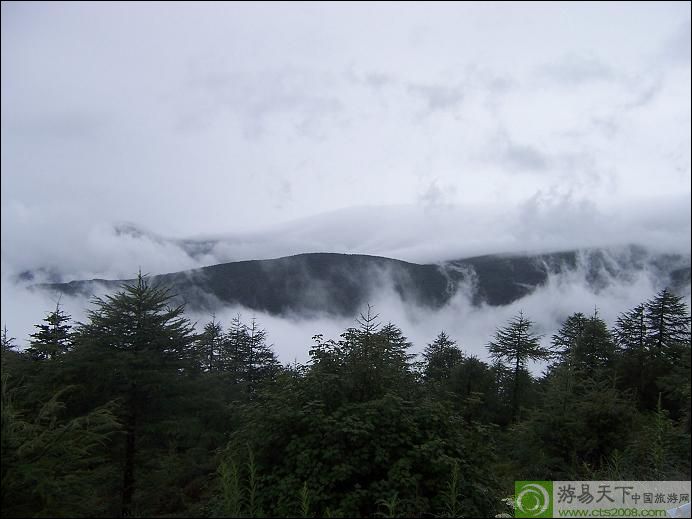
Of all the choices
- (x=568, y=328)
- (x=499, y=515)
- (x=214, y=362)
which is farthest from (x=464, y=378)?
(x=499, y=515)

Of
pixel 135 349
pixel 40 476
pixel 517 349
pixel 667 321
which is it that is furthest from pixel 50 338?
pixel 667 321

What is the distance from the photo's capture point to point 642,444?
976 centimetres

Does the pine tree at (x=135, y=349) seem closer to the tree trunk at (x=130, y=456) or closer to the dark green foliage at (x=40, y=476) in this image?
the tree trunk at (x=130, y=456)

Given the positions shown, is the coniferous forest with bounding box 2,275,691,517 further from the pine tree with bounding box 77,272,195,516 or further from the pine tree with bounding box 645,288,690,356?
the pine tree with bounding box 645,288,690,356

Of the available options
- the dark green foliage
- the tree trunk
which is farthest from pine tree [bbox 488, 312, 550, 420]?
the dark green foliage

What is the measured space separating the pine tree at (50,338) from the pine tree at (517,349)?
28974 mm

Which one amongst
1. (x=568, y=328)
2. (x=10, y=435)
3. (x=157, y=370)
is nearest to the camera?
(x=10, y=435)

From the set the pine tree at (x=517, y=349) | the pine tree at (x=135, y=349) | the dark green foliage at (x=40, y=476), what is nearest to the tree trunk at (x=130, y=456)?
the pine tree at (x=135, y=349)

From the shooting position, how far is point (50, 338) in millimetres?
18281

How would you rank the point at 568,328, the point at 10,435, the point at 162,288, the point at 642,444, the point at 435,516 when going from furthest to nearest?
the point at 568,328, the point at 162,288, the point at 642,444, the point at 435,516, the point at 10,435

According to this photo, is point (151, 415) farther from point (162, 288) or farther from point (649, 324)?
point (649, 324)

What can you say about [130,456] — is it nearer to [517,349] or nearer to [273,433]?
[273,433]

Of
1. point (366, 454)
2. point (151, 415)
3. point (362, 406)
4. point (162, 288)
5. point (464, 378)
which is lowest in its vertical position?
point (464, 378)

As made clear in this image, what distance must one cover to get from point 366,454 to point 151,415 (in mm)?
8395
